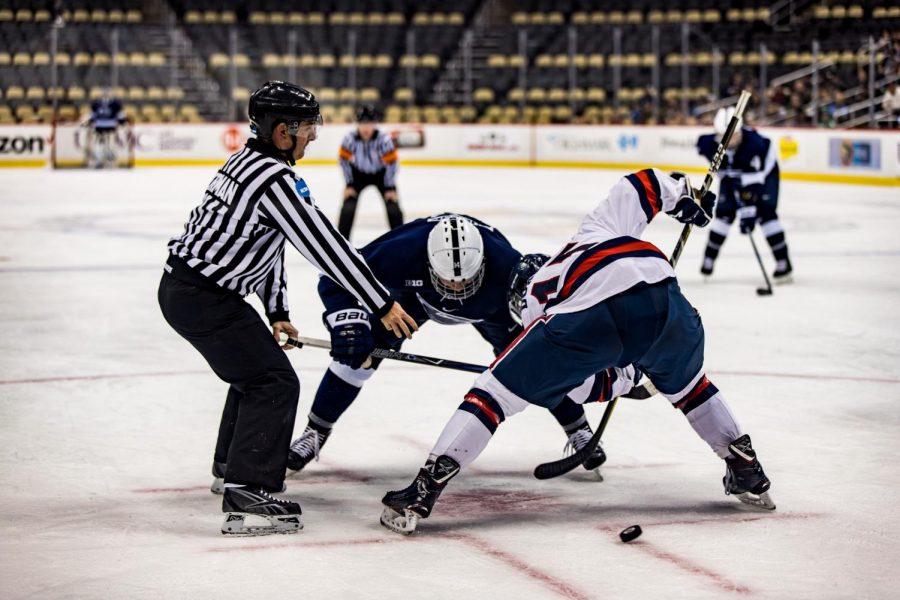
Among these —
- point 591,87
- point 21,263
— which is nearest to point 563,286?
point 21,263

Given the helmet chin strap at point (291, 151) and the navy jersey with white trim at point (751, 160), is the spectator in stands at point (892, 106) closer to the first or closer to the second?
the navy jersey with white trim at point (751, 160)

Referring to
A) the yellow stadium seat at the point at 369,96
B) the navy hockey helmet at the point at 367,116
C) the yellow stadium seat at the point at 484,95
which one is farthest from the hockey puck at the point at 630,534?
the yellow stadium seat at the point at 369,96

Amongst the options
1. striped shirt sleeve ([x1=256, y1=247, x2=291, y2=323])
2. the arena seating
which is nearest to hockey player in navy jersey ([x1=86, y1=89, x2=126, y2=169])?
the arena seating

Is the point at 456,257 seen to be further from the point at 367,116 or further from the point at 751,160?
the point at 367,116

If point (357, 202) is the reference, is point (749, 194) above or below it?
above

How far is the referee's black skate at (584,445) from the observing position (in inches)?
179

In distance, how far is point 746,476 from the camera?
4.14 metres

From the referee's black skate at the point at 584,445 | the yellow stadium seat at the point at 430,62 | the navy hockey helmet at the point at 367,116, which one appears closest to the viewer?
the referee's black skate at the point at 584,445

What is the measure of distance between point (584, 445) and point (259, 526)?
123 cm

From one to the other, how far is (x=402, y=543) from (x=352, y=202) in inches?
333

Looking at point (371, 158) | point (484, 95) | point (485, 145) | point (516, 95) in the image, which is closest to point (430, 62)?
point (484, 95)

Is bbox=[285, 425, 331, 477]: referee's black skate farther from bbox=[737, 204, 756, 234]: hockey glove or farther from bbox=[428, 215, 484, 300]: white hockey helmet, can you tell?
bbox=[737, 204, 756, 234]: hockey glove

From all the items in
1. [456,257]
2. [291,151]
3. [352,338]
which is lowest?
[352,338]

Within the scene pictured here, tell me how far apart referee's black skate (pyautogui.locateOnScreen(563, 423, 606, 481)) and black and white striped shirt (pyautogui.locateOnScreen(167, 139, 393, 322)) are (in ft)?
3.45
